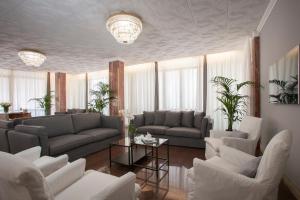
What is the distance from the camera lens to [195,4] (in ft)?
7.95

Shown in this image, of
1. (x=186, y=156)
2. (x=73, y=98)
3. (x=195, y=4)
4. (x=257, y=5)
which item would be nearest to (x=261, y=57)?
(x=257, y=5)

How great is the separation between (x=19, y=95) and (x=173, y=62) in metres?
6.71

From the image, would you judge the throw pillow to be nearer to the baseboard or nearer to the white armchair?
A: the baseboard

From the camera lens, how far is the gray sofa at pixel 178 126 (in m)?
3.97

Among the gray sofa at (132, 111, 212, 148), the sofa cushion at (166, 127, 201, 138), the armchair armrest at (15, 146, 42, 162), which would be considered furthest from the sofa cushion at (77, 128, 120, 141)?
the armchair armrest at (15, 146, 42, 162)

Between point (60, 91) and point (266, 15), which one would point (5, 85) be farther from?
point (266, 15)

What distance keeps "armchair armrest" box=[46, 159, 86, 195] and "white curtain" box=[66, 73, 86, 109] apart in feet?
24.7

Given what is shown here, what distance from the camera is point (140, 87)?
6.73 metres

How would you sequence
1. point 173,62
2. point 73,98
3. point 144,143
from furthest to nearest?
point 73,98 < point 173,62 < point 144,143

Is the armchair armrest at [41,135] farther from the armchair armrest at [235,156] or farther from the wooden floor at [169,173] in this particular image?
the armchair armrest at [235,156]

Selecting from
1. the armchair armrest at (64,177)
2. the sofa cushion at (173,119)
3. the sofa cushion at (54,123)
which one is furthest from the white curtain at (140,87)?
the armchair armrest at (64,177)

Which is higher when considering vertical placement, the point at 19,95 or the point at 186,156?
the point at 19,95

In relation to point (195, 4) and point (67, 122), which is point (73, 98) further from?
point (195, 4)

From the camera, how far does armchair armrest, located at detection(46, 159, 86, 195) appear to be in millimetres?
1372
